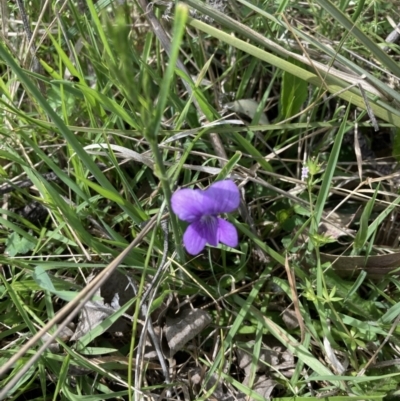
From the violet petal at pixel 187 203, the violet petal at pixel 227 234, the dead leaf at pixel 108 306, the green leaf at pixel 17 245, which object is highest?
the violet petal at pixel 187 203

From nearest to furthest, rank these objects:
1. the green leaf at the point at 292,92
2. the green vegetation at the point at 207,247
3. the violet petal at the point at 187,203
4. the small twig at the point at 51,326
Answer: the small twig at the point at 51,326, the violet petal at the point at 187,203, the green vegetation at the point at 207,247, the green leaf at the point at 292,92

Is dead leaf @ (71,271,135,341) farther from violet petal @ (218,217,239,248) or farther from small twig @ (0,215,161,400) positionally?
small twig @ (0,215,161,400)

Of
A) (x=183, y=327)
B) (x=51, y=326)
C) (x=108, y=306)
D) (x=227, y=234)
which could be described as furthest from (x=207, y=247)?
(x=51, y=326)

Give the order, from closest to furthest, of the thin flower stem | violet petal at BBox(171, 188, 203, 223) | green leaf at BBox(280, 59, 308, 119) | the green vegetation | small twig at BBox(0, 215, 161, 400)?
1. the thin flower stem
2. small twig at BBox(0, 215, 161, 400)
3. violet petal at BBox(171, 188, 203, 223)
4. the green vegetation
5. green leaf at BBox(280, 59, 308, 119)

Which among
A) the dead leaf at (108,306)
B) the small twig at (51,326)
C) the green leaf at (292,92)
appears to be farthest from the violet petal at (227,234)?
the green leaf at (292,92)

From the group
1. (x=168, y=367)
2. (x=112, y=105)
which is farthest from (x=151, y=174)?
(x=168, y=367)

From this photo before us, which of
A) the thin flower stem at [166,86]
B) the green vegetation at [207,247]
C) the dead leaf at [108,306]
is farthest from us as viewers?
the dead leaf at [108,306]

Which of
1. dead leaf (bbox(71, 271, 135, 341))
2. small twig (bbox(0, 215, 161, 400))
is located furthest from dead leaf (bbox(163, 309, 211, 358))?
small twig (bbox(0, 215, 161, 400))

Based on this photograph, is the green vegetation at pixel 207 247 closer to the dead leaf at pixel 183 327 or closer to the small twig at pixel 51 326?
the dead leaf at pixel 183 327
